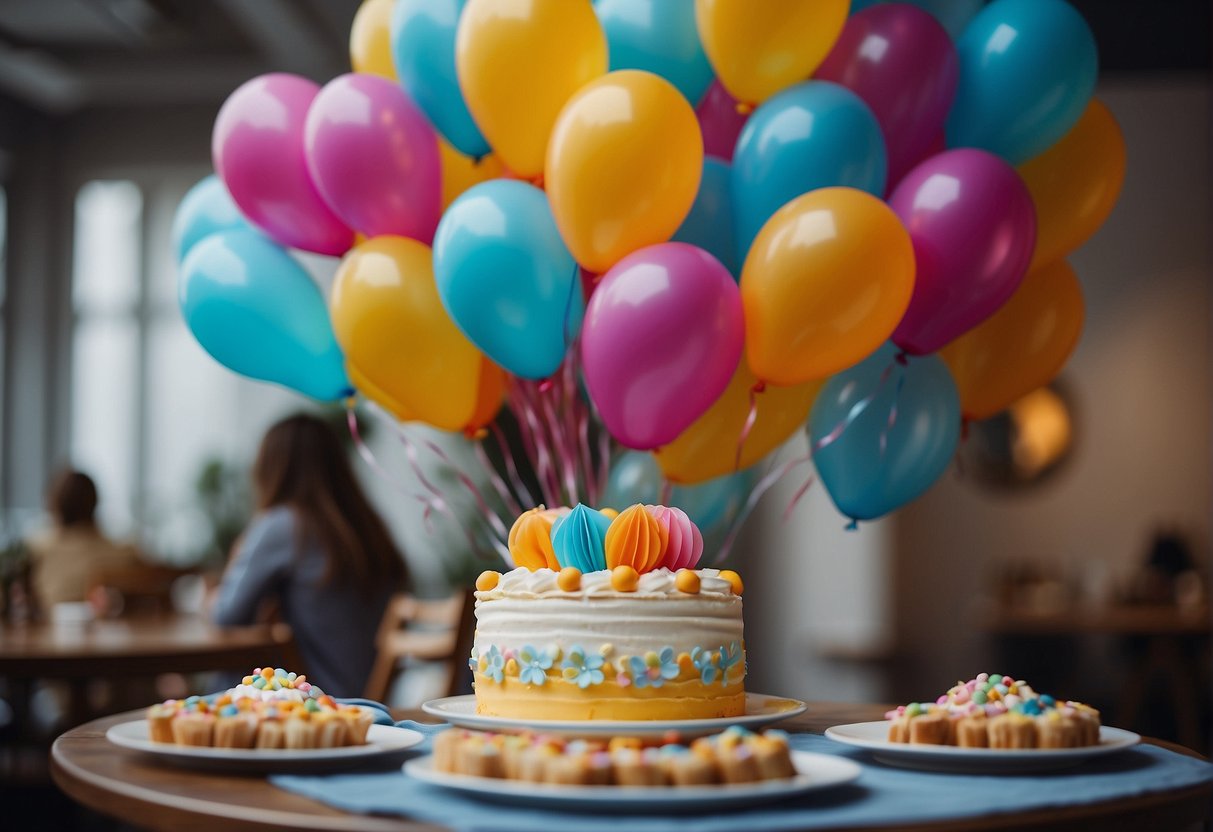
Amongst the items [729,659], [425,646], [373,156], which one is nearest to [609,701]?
[729,659]

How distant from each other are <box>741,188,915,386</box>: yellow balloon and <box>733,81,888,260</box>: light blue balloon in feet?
0.35

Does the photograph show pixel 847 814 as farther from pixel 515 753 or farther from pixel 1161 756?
pixel 1161 756

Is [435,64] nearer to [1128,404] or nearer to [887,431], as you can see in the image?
[887,431]

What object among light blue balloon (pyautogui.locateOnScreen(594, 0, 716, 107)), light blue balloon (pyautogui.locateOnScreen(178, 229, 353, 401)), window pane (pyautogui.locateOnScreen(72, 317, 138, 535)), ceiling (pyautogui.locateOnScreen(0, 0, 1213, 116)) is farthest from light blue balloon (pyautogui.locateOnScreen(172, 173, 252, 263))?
window pane (pyautogui.locateOnScreen(72, 317, 138, 535))

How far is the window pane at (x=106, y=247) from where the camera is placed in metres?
8.76

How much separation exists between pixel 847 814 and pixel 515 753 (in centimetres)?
Result: 26

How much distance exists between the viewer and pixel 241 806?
102 centimetres

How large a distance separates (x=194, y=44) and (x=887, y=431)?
6627 millimetres

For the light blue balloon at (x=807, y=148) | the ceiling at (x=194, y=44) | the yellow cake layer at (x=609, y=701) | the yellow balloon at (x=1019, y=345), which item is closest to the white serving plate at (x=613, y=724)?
the yellow cake layer at (x=609, y=701)

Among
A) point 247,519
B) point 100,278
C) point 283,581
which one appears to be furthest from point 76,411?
point 283,581

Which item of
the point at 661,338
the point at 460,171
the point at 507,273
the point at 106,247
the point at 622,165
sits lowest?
the point at 661,338

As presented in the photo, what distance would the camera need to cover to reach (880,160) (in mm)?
1821

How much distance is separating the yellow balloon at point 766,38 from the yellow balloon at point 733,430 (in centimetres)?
41

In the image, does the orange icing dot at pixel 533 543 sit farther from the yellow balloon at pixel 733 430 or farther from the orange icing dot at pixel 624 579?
the yellow balloon at pixel 733 430
